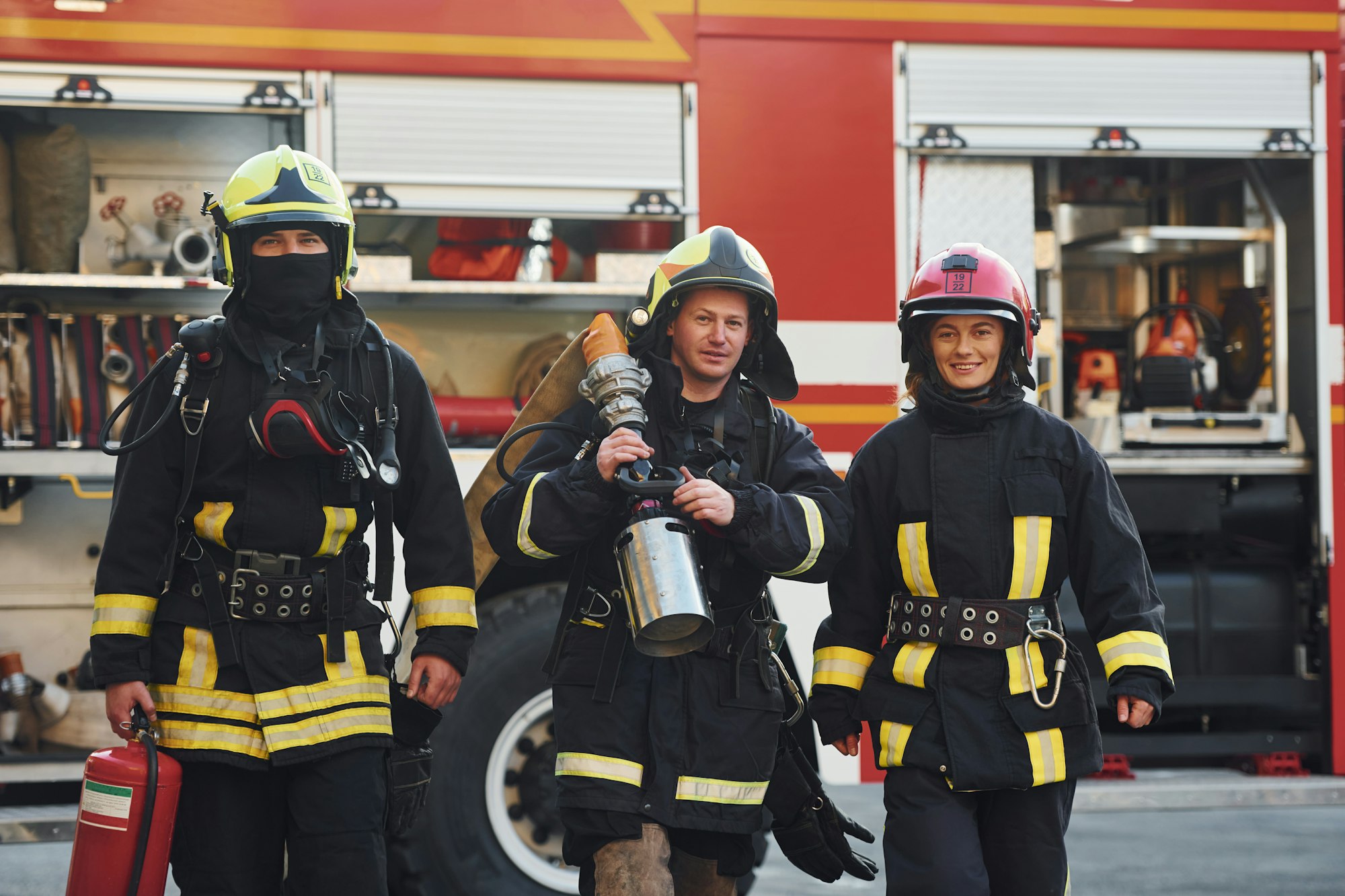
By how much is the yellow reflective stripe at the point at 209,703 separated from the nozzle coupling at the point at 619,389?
87 cm

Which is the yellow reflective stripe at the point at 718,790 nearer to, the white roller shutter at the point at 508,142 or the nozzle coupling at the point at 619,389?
the nozzle coupling at the point at 619,389

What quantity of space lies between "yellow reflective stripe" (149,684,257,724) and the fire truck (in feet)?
4.51

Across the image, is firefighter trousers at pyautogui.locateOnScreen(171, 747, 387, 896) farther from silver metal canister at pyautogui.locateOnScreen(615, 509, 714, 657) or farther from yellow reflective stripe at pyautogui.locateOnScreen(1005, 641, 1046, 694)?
yellow reflective stripe at pyautogui.locateOnScreen(1005, 641, 1046, 694)

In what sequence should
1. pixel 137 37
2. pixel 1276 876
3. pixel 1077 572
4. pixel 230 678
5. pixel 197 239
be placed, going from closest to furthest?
pixel 230 678 < pixel 1077 572 < pixel 137 37 < pixel 197 239 < pixel 1276 876

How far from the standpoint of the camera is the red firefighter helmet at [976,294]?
2.75 metres

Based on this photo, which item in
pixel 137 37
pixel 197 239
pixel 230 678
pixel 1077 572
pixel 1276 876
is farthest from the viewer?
pixel 1276 876

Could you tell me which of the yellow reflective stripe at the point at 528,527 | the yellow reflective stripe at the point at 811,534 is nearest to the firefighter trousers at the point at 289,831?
the yellow reflective stripe at the point at 528,527

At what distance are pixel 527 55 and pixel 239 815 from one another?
8.14 ft

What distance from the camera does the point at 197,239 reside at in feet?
13.6

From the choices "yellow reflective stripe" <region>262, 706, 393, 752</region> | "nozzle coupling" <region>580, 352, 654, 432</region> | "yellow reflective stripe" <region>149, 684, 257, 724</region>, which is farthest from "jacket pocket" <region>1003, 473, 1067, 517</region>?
"yellow reflective stripe" <region>149, 684, 257, 724</region>

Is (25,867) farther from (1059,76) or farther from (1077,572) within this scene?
(1059,76)

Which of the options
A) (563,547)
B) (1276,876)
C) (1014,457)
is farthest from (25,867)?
(1276,876)

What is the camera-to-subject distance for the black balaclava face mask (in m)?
2.63

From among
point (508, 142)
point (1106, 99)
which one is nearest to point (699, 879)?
point (508, 142)
